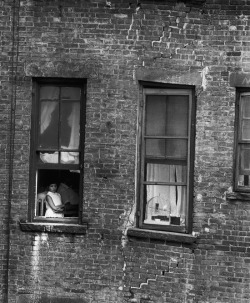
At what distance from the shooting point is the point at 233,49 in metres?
11.3

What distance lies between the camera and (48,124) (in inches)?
471

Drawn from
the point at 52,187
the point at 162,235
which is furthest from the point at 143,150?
the point at 52,187

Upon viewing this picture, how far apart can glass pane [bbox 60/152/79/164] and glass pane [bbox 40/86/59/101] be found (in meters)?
0.87

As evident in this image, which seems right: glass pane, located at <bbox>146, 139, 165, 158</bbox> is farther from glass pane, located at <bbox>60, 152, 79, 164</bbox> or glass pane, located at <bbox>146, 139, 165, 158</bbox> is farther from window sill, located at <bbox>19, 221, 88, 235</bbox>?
window sill, located at <bbox>19, 221, 88, 235</bbox>

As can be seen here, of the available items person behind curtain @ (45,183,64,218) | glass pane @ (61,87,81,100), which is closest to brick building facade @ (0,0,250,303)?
glass pane @ (61,87,81,100)

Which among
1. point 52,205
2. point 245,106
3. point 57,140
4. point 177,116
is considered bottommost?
point 52,205

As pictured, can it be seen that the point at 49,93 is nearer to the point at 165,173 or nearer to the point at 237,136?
the point at 165,173

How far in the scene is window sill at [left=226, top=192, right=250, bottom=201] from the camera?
11102mm

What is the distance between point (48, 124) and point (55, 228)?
161 cm

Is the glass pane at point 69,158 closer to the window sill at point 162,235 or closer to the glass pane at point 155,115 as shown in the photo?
the glass pane at point 155,115

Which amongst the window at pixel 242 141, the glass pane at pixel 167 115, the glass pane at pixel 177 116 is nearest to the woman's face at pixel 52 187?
the glass pane at pixel 167 115

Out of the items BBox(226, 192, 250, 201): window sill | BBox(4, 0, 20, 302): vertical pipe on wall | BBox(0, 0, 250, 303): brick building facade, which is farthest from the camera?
BBox(4, 0, 20, 302): vertical pipe on wall

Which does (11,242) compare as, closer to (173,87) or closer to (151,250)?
(151,250)

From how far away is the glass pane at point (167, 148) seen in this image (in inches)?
457
